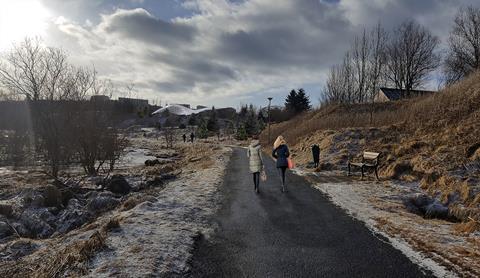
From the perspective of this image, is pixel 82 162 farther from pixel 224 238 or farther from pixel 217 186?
pixel 224 238

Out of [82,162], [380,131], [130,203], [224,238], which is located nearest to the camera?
[224,238]

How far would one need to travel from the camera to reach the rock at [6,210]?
12.0 meters

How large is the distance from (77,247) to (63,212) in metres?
6.89

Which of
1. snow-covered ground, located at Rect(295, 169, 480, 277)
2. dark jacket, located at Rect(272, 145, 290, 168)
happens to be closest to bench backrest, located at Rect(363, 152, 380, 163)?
snow-covered ground, located at Rect(295, 169, 480, 277)

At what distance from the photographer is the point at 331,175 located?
51.0 feet

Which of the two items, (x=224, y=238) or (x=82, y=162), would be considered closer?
(x=224, y=238)

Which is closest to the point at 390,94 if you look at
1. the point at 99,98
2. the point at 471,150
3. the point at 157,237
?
the point at 99,98

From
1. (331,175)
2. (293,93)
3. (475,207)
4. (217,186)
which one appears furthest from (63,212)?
(293,93)

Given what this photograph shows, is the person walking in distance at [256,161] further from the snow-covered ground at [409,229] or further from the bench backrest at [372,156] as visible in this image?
the bench backrest at [372,156]

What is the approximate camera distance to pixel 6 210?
479 inches

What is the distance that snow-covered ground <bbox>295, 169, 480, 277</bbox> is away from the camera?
16.9 feet

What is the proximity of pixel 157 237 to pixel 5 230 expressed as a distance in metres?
6.18

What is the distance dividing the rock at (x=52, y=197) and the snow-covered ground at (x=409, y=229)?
972cm

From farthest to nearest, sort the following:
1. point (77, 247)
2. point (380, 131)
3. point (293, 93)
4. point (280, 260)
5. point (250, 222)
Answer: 1. point (293, 93)
2. point (380, 131)
3. point (250, 222)
4. point (77, 247)
5. point (280, 260)
